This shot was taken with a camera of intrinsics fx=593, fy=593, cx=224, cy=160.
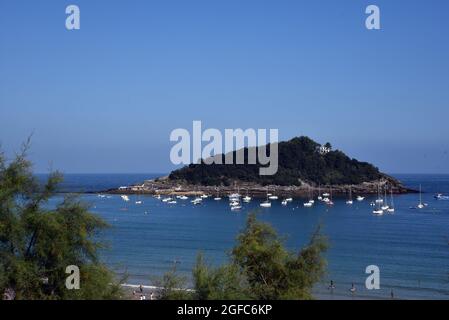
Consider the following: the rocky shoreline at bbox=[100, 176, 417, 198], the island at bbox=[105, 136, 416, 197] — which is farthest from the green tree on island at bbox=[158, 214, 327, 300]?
the island at bbox=[105, 136, 416, 197]

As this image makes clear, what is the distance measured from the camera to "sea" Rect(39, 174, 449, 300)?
3594 centimetres

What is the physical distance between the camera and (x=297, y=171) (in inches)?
5497

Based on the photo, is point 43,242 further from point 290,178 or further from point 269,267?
point 290,178

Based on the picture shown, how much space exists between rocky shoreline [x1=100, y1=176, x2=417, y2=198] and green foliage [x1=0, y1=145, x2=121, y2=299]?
106143 millimetres

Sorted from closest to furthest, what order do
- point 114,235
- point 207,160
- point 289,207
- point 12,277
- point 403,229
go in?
1. point 12,277
2. point 114,235
3. point 403,229
4. point 289,207
5. point 207,160

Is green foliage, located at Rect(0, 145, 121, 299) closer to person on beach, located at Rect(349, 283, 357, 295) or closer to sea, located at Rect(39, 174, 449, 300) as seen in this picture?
sea, located at Rect(39, 174, 449, 300)

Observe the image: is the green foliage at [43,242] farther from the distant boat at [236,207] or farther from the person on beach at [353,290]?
the distant boat at [236,207]

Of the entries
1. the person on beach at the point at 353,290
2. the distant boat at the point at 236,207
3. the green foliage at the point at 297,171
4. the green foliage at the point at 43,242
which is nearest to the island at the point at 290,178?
the green foliage at the point at 297,171

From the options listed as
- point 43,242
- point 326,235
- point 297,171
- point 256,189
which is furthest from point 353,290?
point 297,171

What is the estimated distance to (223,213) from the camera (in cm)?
8781
